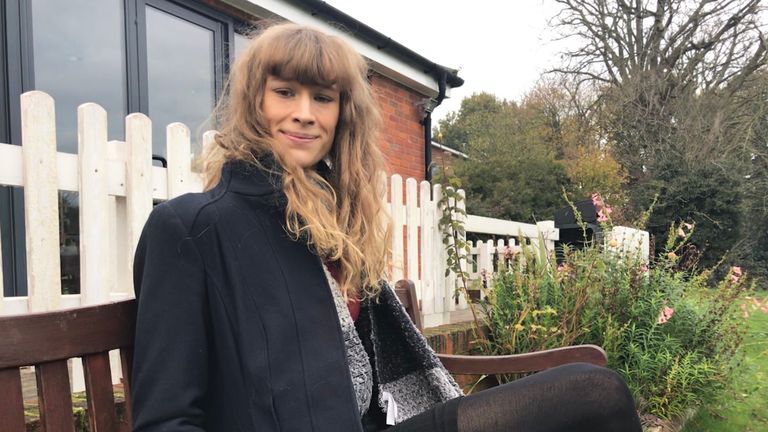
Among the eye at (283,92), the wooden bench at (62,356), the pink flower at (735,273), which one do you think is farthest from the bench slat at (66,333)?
the pink flower at (735,273)

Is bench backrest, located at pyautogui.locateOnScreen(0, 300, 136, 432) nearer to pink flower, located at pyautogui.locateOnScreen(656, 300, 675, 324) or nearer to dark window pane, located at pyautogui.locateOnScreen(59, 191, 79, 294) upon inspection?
dark window pane, located at pyautogui.locateOnScreen(59, 191, 79, 294)

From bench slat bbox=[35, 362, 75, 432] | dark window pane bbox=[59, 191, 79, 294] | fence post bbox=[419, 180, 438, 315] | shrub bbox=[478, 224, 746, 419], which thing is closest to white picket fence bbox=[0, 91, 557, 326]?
bench slat bbox=[35, 362, 75, 432]

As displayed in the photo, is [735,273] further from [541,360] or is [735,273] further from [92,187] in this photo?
[92,187]

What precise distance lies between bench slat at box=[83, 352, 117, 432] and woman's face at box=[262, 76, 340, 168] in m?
0.57

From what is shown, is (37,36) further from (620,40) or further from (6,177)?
(620,40)

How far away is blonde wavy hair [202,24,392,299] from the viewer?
1.30 metres

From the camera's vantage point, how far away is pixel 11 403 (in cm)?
89

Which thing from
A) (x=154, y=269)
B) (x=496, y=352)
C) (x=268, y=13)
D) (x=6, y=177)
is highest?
(x=268, y=13)

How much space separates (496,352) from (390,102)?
13.7ft

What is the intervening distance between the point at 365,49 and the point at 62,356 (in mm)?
5432

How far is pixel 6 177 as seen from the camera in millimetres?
1697

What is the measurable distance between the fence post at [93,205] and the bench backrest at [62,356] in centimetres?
92

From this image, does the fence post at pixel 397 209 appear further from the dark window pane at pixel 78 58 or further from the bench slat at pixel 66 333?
the bench slat at pixel 66 333

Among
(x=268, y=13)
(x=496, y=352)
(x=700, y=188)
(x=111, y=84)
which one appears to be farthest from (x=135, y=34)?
(x=700, y=188)
